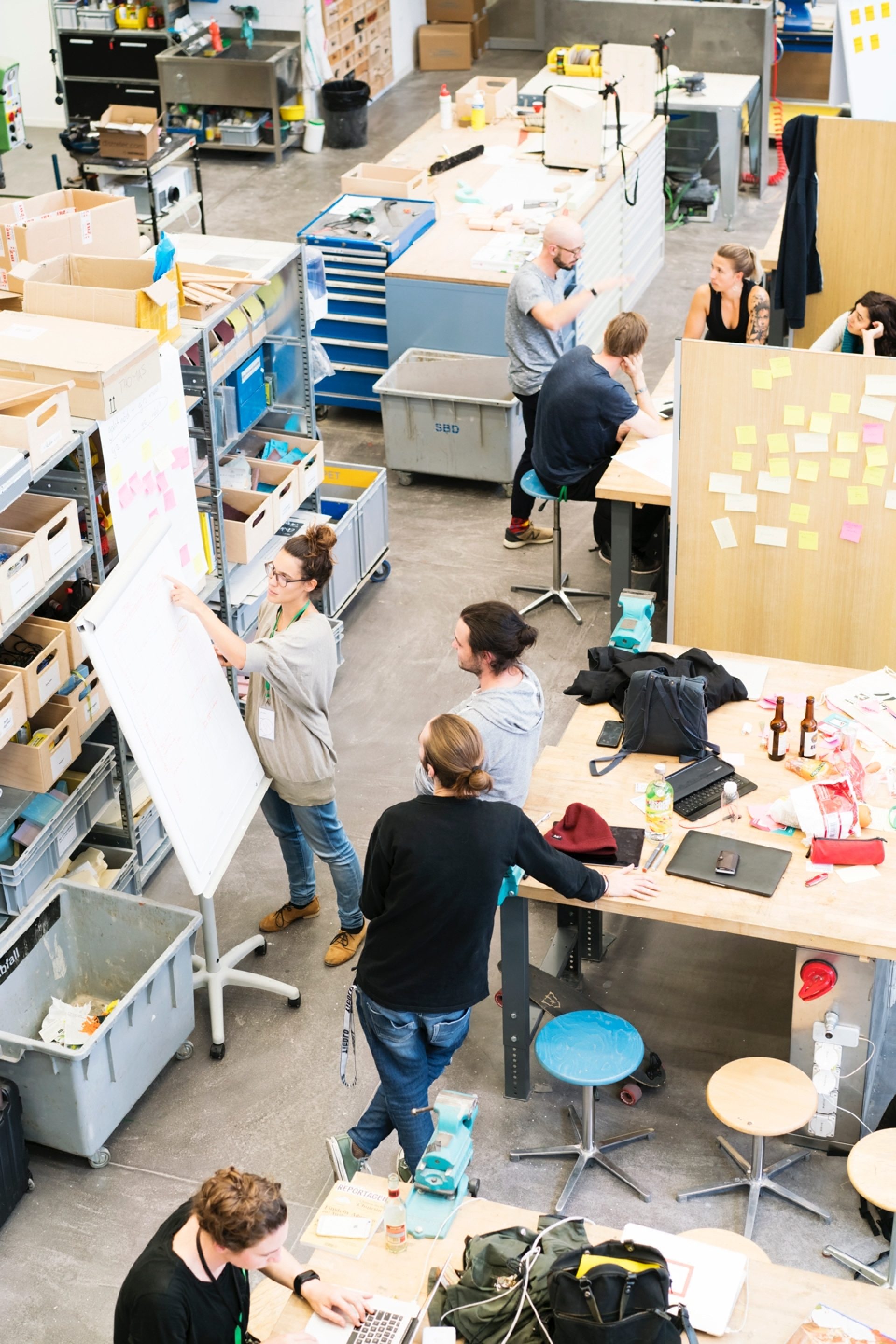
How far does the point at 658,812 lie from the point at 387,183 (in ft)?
20.0

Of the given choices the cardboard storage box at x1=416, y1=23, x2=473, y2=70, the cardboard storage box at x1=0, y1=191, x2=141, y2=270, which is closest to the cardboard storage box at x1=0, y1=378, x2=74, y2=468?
the cardboard storage box at x1=0, y1=191, x2=141, y2=270

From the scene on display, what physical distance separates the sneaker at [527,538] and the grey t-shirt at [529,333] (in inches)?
30.5

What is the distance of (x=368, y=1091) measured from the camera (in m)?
4.91

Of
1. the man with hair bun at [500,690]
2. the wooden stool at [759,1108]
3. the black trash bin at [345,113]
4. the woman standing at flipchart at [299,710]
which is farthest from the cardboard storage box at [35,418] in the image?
the black trash bin at [345,113]

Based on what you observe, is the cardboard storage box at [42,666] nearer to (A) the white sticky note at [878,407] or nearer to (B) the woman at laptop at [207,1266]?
(B) the woman at laptop at [207,1266]

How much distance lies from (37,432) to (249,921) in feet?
6.66

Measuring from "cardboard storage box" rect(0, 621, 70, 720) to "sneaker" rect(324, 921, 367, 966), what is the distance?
116 centimetres

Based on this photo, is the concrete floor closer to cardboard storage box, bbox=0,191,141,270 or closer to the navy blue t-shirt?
the navy blue t-shirt

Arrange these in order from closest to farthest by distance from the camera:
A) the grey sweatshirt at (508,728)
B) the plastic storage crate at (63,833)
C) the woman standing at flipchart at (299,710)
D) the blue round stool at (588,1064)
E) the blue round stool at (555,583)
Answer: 1. the grey sweatshirt at (508,728)
2. the blue round stool at (588,1064)
3. the woman standing at flipchart at (299,710)
4. the plastic storage crate at (63,833)
5. the blue round stool at (555,583)

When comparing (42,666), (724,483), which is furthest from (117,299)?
(724,483)

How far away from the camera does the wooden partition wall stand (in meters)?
5.44

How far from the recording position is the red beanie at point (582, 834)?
4496 millimetres

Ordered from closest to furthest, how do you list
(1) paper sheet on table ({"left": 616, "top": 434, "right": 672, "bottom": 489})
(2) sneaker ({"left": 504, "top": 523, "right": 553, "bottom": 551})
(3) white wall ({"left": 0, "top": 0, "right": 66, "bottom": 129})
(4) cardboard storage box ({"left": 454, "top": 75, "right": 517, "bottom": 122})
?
(1) paper sheet on table ({"left": 616, "top": 434, "right": 672, "bottom": 489}), (2) sneaker ({"left": 504, "top": 523, "right": 553, "bottom": 551}), (4) cardboard storage box ({"left": 454, "top": 75, "right": 517, "bottom": 122}), (3) white wall ({"left": 0, "top": 0, "right": 66, "bottom": 129})

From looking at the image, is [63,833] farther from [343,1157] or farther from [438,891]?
[438,891]
